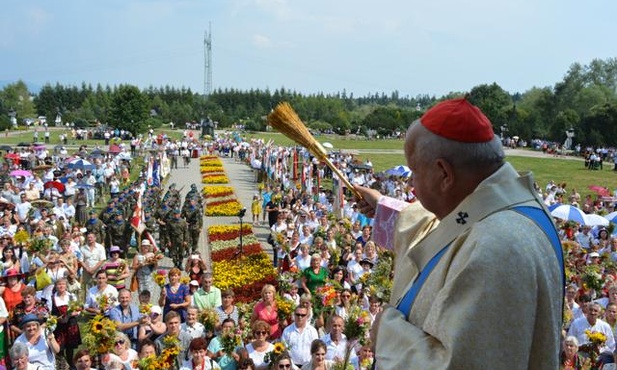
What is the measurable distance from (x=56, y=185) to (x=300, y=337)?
16662 mm

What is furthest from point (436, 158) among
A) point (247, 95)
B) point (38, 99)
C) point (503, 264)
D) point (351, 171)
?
point (247, 95)

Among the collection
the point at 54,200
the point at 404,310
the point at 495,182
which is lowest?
the point at 54,200

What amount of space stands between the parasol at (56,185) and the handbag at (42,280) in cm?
1218

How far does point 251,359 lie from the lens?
24.2 feet

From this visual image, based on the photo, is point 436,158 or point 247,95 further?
point 247,95

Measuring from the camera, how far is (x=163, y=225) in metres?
17.0

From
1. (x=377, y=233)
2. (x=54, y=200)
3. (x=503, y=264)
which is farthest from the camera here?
(x=54, y=200)

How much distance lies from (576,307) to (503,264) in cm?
884

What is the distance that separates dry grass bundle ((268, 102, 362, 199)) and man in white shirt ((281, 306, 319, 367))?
17.0 feet

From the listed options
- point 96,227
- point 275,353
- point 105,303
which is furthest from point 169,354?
point 96,227

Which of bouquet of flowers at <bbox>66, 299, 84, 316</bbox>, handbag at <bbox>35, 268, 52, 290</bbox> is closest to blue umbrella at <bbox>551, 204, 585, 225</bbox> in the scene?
bouquet of flowers at <bbox>66, 299, 84, 316</bbox>

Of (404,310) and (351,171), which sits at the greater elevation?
(404,310)

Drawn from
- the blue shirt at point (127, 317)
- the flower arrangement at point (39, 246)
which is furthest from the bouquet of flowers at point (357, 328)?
the flower arrangement at point (39, 246)

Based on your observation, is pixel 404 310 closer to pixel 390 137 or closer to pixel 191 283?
pixel 191 283
